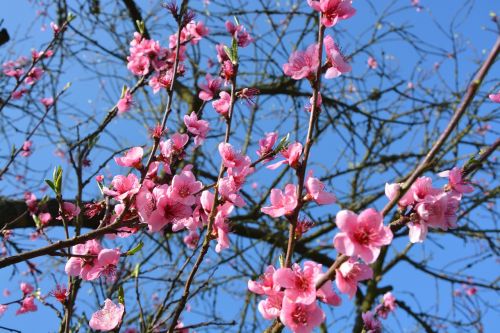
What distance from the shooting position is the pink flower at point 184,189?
1.35 meters

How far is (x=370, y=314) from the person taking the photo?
1.54 meters

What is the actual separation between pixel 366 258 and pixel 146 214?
2.13 ft

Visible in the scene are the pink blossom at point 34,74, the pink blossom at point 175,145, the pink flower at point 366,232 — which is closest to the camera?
the pink flower at point 366,232

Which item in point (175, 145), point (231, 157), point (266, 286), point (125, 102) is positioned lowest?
point (266, 286)

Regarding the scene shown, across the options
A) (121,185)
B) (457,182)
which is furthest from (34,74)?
(457,182)

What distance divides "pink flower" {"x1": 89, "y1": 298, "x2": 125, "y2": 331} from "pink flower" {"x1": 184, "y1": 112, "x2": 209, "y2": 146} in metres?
0.68

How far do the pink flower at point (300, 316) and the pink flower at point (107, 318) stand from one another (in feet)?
2.02

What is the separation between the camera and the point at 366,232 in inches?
39.0

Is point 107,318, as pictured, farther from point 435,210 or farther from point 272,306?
point 435,210

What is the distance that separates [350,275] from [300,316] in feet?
0.51

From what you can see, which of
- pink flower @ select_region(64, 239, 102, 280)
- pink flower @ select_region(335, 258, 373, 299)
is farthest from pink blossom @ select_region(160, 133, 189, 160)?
pink flower @ select_region(335, 258, 373, 299)

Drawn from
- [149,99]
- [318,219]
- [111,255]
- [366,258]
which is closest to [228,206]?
[111,255]

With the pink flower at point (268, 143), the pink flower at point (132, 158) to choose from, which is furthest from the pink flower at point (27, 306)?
the pink flower at point (268, 143)

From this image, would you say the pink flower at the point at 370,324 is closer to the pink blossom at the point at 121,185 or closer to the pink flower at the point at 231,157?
the pink flower at the point at 231,157
